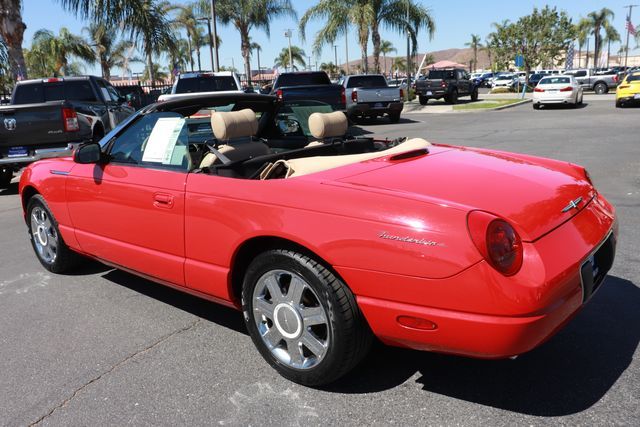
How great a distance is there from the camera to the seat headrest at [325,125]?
4121mm

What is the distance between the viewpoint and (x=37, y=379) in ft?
10.3

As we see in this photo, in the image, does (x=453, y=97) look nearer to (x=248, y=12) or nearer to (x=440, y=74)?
(x=440, y=74)

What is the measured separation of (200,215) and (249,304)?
599mm

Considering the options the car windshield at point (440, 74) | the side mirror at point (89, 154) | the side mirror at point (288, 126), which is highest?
the car windshield at point (440, 74)

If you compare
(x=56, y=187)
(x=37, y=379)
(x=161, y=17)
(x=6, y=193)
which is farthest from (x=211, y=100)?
(x=161, y=17)

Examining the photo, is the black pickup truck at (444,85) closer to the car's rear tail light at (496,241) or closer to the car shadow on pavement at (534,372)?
the car shadow on pavement at (534,372)

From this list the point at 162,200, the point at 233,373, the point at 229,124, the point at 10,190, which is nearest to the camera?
the point at 233,373

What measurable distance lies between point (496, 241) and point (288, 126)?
291 cm

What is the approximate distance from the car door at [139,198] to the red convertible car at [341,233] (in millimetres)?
12

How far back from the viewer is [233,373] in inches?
122

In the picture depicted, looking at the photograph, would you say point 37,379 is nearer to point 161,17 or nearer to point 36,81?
point 36,81

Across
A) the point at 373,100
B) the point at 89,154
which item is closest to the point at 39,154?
the point at 89,154

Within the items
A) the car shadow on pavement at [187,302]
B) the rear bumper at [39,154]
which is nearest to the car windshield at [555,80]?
the rear bumper at [39,154]

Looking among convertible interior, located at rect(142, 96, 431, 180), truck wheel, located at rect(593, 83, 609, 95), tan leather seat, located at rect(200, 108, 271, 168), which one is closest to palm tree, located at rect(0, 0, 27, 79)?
convertible interior, located at rect(142, 96, 431, 180)
